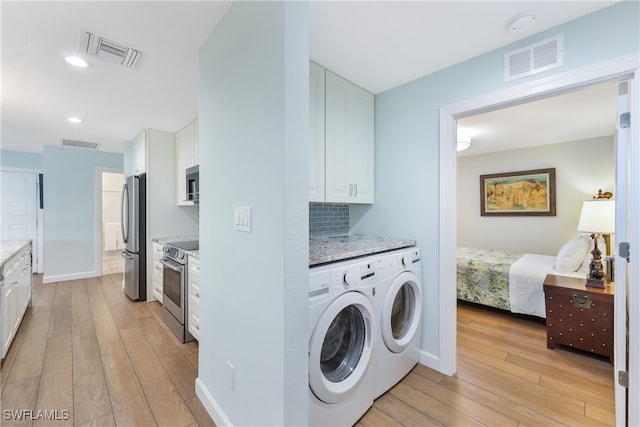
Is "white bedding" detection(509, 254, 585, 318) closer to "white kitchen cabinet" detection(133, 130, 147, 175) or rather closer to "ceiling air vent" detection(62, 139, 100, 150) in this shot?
"white kitchen cabinet" detection(133, 130, 147, 175)

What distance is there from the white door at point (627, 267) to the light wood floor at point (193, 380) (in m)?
0.32

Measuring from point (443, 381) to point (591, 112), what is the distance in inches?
128

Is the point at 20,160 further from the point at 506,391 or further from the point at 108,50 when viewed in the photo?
the point at 506,391

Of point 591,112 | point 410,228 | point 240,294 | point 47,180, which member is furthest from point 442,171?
point 47,180

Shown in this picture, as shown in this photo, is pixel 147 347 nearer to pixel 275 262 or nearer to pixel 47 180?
pixel 275 262

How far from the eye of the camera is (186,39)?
1.70 meters

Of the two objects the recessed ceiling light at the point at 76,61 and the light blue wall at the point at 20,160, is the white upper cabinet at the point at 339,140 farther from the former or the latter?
the light blue wall at the point at 20,160

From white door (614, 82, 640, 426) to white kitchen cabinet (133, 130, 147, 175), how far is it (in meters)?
4.50

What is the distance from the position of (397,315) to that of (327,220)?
104 centimetres

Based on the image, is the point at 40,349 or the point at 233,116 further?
the point at 40,349

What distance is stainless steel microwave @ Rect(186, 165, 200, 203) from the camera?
296 centimetres

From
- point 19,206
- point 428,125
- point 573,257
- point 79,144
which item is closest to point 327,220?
point 428,125

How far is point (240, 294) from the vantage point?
132 centimetres

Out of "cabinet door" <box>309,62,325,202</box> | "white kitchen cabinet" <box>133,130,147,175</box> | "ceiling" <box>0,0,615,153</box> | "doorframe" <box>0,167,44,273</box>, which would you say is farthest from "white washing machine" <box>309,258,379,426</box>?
"doorframe" <box>0,167,44,273</box>
